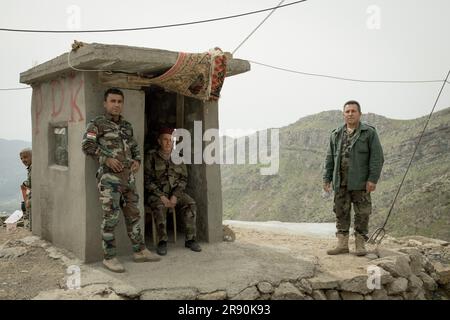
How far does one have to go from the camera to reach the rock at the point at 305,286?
486 centimetres

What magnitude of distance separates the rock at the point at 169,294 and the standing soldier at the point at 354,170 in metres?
2.59

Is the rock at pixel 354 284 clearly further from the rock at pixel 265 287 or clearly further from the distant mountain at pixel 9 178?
the distant mountain at pixel 9 178

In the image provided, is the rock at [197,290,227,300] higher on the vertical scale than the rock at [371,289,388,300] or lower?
higher

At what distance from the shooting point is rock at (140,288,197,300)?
425 centimetres

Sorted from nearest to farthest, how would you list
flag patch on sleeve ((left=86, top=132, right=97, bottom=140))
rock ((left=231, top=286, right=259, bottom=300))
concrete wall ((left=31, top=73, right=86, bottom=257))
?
rock ((left=231, top=286, right=259, bottom=300))
flag patch on sleeve ((left=86, top=132, right=97, bottom=140))
concrete wall ((left=31, top=73, right=86, bottom=257))

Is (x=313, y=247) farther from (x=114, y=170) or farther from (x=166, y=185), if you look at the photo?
(x=114, y=170)

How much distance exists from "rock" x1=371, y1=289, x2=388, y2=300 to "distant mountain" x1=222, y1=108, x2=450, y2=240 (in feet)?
33.3

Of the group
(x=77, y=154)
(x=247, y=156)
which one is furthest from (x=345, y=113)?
(x=247, y=156)

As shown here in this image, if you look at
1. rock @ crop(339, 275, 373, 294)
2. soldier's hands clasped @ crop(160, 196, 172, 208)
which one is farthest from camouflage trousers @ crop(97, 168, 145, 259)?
rock @ crop(339, 275, 373, 294)

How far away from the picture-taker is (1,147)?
236 feet

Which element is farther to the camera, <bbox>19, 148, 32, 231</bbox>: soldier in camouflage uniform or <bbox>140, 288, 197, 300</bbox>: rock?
<bbox>19, 148, 32, 231</bbox>: soldier in camouflage uniform

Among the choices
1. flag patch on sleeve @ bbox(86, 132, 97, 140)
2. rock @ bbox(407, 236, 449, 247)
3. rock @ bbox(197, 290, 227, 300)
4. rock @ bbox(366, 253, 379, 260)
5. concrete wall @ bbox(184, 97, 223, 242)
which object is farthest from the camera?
rock @ bbox(407, 236, 449, 247)

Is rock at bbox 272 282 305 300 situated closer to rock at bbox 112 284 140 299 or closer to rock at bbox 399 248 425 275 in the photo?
rock at bbox 112 284 140 299
